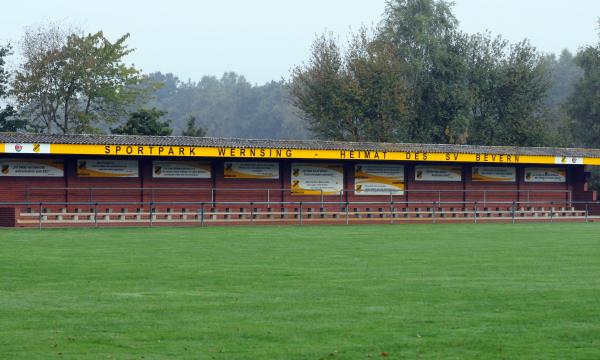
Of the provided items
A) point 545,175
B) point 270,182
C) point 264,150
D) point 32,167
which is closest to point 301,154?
point 264,150

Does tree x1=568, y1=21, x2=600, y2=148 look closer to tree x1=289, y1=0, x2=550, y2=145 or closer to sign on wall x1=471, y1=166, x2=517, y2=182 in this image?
tree x1=289, y1=0, x2=550, y2=145

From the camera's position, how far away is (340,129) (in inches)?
2645

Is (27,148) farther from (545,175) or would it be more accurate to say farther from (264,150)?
(545,175)

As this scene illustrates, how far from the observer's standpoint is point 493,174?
47.6m

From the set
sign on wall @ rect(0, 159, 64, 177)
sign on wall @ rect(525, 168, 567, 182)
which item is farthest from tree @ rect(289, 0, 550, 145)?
sign on wall @ rect(0, 159, 64, 177)

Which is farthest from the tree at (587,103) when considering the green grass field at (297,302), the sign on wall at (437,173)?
the green grass field at (297,302)

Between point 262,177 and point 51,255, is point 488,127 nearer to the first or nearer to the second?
point 262,177

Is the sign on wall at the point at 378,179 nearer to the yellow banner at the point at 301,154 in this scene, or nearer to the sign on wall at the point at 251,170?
the yellow banner at the point at 301,154

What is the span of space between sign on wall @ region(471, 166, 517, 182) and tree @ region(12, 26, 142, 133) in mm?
27981

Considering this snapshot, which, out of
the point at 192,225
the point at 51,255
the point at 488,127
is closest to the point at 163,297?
the point at 51,255

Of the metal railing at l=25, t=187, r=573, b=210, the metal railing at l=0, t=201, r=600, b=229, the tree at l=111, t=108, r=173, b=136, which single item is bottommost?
the metal railing at l=0, t=201, r=600, b=229

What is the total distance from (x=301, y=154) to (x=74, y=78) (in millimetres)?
27803

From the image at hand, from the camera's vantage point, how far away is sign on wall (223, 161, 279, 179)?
41719 millimetres

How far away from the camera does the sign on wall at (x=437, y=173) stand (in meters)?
45.8
